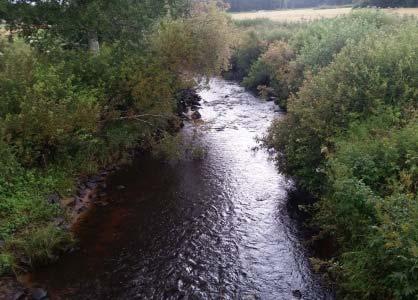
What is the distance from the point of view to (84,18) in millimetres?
20547

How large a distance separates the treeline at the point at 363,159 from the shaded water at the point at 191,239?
4.71ft

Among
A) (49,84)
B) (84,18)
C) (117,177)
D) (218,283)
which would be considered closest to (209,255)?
(218,283)

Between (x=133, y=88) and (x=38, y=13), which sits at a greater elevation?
(x=38, y=13)

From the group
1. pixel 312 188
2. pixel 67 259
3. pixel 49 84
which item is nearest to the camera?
pixel 67 259

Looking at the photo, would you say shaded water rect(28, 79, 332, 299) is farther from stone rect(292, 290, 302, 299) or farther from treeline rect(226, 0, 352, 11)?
treeline rect(226, 0, 352, 11)

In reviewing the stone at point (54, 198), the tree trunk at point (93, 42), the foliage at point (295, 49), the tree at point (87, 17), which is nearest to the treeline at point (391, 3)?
the foliage at point (295, 49)

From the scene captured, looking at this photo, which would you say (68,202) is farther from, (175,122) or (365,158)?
(365,158)

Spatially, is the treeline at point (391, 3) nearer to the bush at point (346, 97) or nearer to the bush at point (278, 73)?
the bush at point (278, 73)

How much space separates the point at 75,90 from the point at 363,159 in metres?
13.5

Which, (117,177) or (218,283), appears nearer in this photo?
(218,283)

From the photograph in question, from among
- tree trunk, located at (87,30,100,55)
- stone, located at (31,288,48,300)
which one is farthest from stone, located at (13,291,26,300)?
tree trunk, located at (87,30,100,55)

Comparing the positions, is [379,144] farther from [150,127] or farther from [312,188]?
[150,127]

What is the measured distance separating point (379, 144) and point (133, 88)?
41.6 ft

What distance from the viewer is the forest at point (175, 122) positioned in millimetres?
10867
